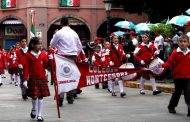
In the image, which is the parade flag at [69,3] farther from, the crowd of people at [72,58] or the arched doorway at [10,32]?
the crowd of people at [72,58]

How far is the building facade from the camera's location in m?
49.2

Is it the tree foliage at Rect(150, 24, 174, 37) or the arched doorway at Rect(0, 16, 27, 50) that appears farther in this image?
the arched doorway at Rect(0, 16, 27, 50)

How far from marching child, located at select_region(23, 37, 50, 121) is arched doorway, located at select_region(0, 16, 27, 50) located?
141 feet

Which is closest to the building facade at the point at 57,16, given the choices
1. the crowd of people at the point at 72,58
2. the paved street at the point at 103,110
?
the crowd of people at the point at 72,58

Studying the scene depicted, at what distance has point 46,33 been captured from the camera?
1944 inches

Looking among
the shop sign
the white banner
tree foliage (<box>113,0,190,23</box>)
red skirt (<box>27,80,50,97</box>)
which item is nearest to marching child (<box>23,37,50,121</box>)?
red skirt (<box>27,80,50,97</box>)

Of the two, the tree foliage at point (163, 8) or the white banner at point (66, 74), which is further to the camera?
the tree foliage at point (163, 8)

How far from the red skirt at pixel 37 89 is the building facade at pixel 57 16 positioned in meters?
38.1

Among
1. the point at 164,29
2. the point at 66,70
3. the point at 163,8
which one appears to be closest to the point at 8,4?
the point at 163,8

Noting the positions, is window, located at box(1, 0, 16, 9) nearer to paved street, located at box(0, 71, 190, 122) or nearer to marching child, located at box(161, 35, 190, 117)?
paved street, located at box(0, 71, 190, 122)

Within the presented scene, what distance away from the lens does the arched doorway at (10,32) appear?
53438 mm

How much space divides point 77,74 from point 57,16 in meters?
39.6

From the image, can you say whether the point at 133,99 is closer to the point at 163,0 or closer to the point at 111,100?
the point at 111,100

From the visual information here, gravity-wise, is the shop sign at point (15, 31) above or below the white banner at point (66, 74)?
above
